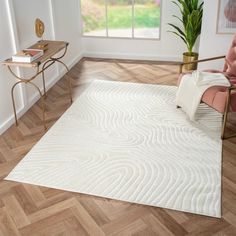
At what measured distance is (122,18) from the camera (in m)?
5.22

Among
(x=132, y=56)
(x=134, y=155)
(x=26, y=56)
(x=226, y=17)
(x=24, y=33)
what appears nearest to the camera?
(x=134, y=155)

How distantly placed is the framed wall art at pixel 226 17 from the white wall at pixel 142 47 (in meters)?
1.11

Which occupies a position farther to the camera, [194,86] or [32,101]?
[32,101]

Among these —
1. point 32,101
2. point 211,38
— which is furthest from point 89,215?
point 211,38

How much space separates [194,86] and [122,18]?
230cm

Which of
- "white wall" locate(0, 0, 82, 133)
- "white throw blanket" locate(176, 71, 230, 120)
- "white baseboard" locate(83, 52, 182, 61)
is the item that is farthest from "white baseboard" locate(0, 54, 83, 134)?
"white throw blanket" locate(176, 71, 230, 120)

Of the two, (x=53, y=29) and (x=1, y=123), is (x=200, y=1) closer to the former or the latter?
(x=53, y=29)

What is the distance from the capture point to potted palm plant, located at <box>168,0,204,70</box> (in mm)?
4477

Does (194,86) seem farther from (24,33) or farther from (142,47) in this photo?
(142,47)

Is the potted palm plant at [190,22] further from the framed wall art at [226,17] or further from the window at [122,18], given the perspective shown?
the framed wall art at [226,17]

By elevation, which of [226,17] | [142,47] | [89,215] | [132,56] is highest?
[226,17]

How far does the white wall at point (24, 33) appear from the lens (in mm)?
3320

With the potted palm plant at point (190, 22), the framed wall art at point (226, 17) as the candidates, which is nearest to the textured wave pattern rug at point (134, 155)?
the framed wall art at point (226, 17)

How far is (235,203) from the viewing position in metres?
2.43
